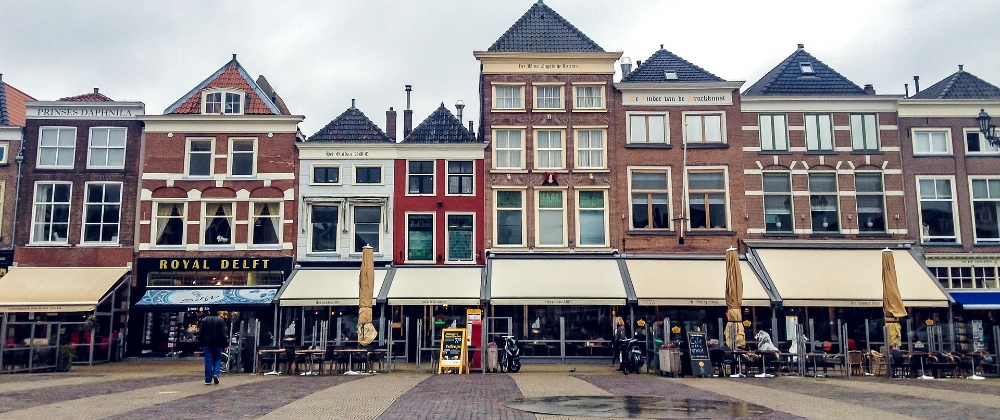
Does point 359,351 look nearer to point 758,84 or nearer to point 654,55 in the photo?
point 654,55

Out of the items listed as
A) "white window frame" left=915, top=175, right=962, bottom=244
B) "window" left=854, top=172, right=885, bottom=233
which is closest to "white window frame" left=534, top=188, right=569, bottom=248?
"window" left=854, top=172, right=885, bottom=233

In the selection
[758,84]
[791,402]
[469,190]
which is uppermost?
[758,84]

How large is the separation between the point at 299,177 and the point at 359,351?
35.2ft

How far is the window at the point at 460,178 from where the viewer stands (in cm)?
3219

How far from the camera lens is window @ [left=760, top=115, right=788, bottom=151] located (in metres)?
32.0

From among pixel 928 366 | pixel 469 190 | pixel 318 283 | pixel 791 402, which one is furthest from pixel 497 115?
pixel 791 402

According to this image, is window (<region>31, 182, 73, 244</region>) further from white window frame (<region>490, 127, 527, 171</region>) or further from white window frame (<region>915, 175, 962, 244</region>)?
white window frame (<region>915, 175, 962, 244</region>)

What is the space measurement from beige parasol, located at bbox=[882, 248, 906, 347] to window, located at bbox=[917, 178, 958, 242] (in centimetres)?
897

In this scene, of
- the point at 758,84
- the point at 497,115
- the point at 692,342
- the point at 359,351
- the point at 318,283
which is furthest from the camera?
the point at 758,84

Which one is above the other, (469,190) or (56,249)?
(469,190)

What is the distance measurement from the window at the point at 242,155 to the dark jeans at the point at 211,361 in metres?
13.8

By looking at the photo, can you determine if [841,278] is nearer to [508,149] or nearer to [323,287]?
[508,149]

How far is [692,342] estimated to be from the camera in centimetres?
2206

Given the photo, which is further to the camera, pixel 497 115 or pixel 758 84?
pixel 758 84
